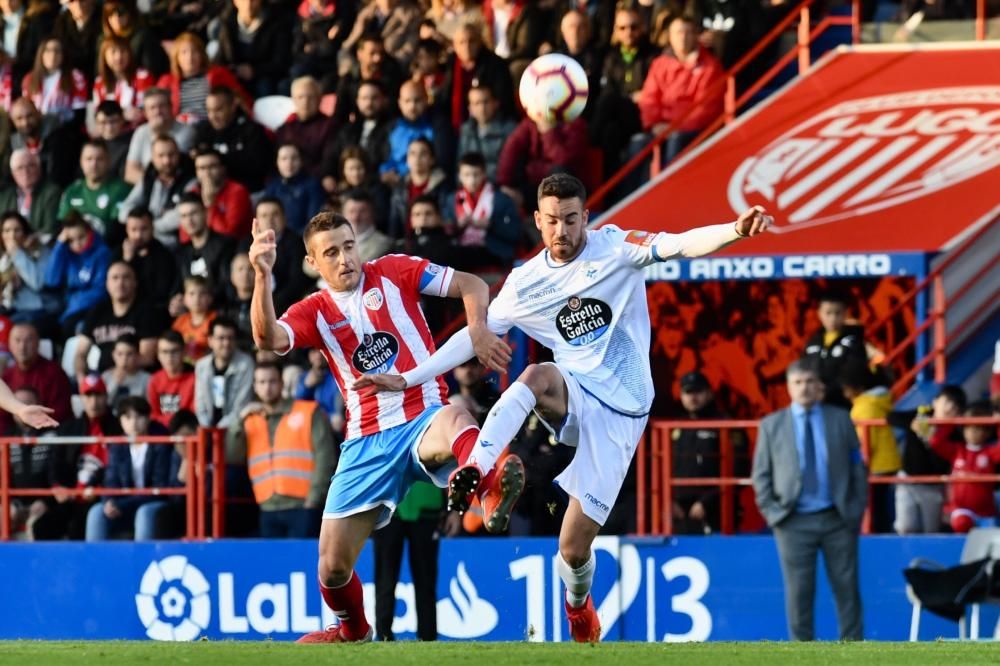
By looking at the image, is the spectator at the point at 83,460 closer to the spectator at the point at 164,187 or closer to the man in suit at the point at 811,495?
the spectator at the point at 164,187

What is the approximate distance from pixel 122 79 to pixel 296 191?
10.7 ft

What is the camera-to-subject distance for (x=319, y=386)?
15.7 metres

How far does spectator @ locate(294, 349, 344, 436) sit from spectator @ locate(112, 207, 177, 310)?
2.00 meters

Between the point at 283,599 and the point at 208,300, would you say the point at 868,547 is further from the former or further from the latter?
the point at 208,300

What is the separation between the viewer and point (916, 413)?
14508 mm

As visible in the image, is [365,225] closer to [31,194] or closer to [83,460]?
[83,460]

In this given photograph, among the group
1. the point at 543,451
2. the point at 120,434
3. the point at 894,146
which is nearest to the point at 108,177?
the point at 120,434

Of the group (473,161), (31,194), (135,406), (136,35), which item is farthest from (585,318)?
(136,35)

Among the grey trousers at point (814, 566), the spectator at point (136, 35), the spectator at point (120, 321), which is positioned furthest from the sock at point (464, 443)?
the spectator at point (136, 35)

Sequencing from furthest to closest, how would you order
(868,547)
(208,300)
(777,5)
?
(777,5)
(208,300)
(868,547)

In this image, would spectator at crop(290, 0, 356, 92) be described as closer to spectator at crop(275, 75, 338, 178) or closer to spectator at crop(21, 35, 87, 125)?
spectator at crop(275, 75, 338, 178)

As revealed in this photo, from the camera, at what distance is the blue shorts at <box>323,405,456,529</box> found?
10242 mm

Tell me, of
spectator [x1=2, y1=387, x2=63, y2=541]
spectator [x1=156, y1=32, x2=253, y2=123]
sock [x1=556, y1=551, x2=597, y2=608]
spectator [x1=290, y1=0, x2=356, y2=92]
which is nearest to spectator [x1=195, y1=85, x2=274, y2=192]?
spectator [x1=156, y1=32, x2=253, y2=123]

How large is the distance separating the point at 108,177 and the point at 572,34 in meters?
4.50
